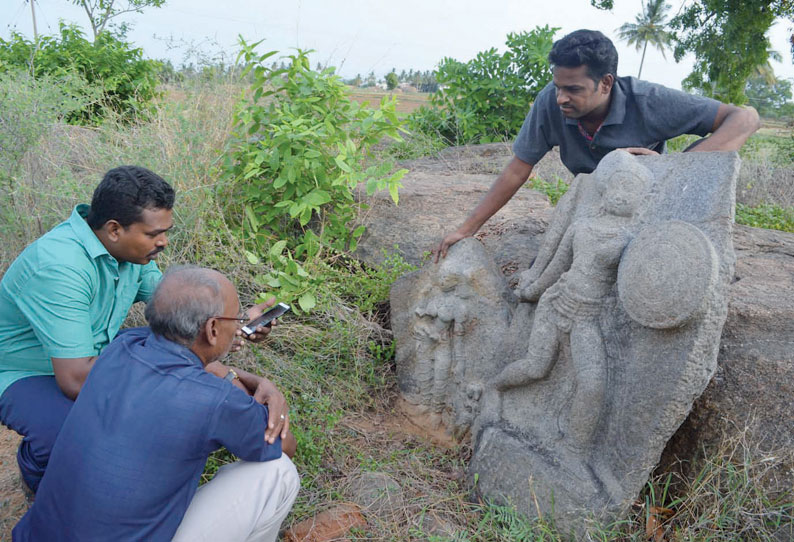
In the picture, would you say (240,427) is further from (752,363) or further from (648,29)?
(648,29)

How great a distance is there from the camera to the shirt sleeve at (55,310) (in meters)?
2.25

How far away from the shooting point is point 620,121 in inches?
120

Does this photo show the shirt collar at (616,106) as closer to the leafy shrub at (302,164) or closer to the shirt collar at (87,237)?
the leafy shrub at (302,164)

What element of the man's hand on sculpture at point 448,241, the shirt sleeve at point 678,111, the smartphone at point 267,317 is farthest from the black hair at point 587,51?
the smartphone at point 267,317

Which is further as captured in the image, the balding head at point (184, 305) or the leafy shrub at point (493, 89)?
the leafy shrub at point (493, 89)

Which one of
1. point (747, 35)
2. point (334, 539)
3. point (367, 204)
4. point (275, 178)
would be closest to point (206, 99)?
point (275, 178)

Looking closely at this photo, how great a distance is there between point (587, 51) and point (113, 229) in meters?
2.19

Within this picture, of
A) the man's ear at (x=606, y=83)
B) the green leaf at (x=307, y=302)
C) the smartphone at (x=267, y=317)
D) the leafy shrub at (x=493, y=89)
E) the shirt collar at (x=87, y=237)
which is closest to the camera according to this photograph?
the shirt collar at (x=87, y=237)

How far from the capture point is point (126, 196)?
231 centimetres

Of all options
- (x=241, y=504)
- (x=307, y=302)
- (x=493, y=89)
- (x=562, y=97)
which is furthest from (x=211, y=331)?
(x=493, y=89)

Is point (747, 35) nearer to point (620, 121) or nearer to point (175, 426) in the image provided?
point (620, 121)

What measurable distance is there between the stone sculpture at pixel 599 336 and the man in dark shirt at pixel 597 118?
15.0 inches

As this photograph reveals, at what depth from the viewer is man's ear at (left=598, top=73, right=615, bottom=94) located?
114 inches

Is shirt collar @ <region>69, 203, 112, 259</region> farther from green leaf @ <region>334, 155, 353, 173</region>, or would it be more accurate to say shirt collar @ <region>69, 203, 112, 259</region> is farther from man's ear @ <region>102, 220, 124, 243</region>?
green leaf @ <region>334, 155, 353, 173</region>
